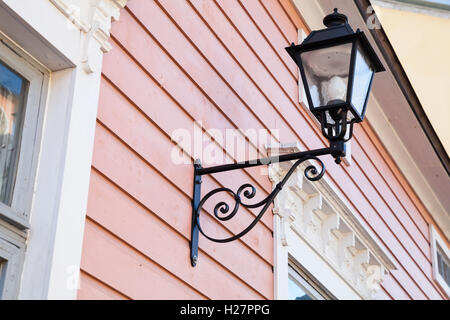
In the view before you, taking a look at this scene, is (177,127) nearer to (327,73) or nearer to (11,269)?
(327,73)

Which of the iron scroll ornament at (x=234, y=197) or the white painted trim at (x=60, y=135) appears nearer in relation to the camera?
the white painted trim at (x=60, y=135)

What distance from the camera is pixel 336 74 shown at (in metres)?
3.56

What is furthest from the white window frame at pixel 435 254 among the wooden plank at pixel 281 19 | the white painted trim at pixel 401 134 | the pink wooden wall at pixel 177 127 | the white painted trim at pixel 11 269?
the white painted trim at pixel 11 269

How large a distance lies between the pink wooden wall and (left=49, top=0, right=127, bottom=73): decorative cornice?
0.10 meters

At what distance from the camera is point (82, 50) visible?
120 inches

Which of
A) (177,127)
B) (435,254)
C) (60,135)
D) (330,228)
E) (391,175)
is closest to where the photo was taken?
→ (60,135)

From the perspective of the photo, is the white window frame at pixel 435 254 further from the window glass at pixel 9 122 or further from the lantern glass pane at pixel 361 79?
the window glass at pixel 9 122

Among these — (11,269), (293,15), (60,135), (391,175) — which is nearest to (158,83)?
(60,135)

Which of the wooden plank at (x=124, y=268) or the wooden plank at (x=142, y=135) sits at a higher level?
the wooden plank at (x=142, y=135)

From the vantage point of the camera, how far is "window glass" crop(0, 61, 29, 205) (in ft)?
8.82

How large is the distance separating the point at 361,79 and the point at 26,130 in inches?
60.4

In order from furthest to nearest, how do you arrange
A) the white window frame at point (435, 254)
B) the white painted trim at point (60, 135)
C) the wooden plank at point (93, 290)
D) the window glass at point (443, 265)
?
the window glass at point (443, 265)
the white window frame at point (435, 254)
the wooden plank at point (93, 290)
the white painted trim at point (60, 135)

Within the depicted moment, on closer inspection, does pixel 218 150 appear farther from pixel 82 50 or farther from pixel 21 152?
pixel 21 152

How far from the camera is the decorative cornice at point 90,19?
119 inches
